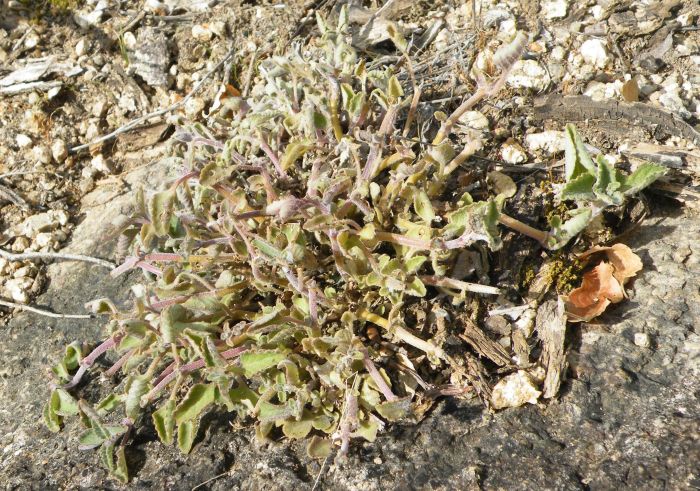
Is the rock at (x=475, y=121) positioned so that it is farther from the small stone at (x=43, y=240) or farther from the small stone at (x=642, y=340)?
the small stone at (x=43, y=240)

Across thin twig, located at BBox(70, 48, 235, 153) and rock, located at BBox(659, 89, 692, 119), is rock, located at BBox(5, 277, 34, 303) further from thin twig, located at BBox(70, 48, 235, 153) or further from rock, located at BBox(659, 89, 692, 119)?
rock, located at BBox(659, 89, 692, 119)

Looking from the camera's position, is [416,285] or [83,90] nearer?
[416,285]

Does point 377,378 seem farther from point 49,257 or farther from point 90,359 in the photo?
point 49,257

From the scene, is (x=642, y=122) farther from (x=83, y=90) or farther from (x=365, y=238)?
(x=83, y=90)

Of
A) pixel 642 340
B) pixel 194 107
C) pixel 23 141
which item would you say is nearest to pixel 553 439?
pixel 642 340

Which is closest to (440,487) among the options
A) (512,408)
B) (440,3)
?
(512,408)

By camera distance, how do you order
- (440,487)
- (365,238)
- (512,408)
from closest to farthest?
(440,487), (512,408), (365,238)

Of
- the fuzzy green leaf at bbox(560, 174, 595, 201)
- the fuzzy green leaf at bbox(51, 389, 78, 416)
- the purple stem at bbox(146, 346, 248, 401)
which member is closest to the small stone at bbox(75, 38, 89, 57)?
the fuzzy green leaf at bbox(51, 389, 78, 416)
